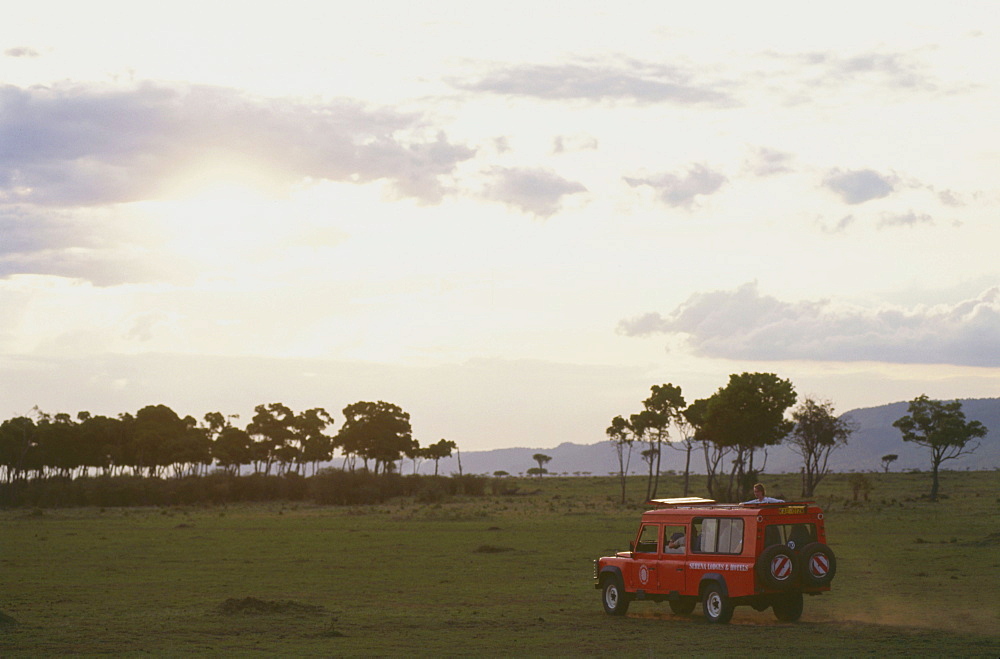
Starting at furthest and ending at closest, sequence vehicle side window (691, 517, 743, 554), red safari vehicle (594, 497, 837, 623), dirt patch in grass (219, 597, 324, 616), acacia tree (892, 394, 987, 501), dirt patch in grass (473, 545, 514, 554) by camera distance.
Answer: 1. acacia tree (892, 394, 987, 501)
2. dirt patch in grass (473, 545, 514, 554)
3. dirt patch in grass (219, 597, 324, 616)
4. vehicle side window (691, 517, 743, 554)
5. red safari vehicle (594, 497, 837, 623)

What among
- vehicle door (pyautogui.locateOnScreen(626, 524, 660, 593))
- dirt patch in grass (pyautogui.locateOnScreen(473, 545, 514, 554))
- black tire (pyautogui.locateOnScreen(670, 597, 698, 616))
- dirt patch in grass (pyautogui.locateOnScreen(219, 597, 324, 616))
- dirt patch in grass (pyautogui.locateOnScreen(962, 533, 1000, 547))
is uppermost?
vehicle door (pyautogui.locateOnScreen(626, 524, 660, 593))

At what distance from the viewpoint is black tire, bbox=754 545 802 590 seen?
21062 mm

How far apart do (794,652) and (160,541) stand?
4611 centimetres

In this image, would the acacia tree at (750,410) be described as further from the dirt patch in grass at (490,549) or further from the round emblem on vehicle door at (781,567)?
the round emblem on vehicle door at (781,567)

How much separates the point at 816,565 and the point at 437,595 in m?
13.0

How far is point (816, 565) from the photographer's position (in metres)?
21.5

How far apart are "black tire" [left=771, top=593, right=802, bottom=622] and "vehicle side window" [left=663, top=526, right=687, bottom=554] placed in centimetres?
225

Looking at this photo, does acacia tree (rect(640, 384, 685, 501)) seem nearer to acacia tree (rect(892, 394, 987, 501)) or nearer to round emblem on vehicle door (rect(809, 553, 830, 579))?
acacia tree (rect(892, 394, 987, 501))

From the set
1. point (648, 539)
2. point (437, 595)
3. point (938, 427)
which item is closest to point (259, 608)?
point (437, 595)

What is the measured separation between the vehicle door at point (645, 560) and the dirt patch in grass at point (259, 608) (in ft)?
26.1

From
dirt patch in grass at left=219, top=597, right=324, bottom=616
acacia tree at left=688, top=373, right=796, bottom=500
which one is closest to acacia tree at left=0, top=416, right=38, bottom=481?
acacia tree at left=688, top=373, right=796, bottom=500

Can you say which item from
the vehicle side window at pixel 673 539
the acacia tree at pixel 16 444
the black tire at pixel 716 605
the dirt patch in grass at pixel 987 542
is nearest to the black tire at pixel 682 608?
the black tire at pixel 716 605

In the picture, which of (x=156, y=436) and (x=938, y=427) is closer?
(x=938, y=427)

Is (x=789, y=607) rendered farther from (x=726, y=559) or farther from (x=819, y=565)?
(x=726, y=559)
